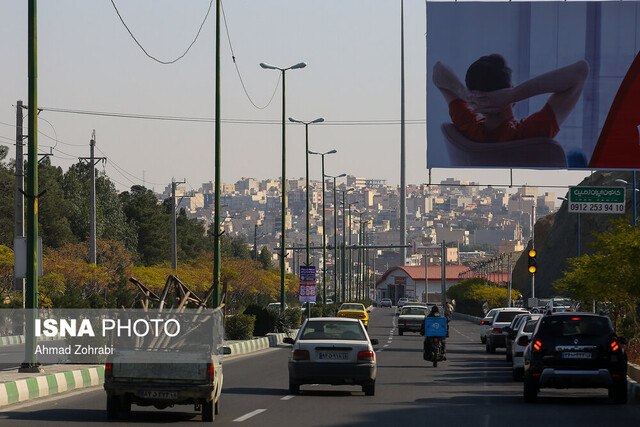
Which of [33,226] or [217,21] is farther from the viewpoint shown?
[217,21]

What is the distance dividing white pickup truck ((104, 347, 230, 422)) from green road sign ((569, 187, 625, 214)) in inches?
1205

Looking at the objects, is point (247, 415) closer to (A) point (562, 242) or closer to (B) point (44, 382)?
(B) point (44, 382)

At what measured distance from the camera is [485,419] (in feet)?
58.3

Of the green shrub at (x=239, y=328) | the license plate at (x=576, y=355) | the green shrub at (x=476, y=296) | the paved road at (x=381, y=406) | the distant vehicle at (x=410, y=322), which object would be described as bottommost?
the green shrub at (x=476, y=296)

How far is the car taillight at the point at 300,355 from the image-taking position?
886 inches

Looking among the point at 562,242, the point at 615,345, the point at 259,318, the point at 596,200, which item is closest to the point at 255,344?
the point at 259,318

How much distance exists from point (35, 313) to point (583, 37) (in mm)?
23267

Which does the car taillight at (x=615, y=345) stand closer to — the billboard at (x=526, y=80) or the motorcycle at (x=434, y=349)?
the motorcycle at (x=434, y=349)

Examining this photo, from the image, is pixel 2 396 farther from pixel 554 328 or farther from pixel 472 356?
pixel 472 356

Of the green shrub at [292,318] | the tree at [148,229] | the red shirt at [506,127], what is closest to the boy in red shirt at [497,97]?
the red shirt at [506,127]

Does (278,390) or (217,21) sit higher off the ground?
(217,21)

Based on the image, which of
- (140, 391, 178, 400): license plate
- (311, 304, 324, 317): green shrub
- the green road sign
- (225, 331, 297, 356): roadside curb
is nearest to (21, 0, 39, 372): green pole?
(140, 391, 178, 400): license plate

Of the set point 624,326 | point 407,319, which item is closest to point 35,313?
point 624,326

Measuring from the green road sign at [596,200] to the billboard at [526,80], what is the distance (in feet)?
20.7
